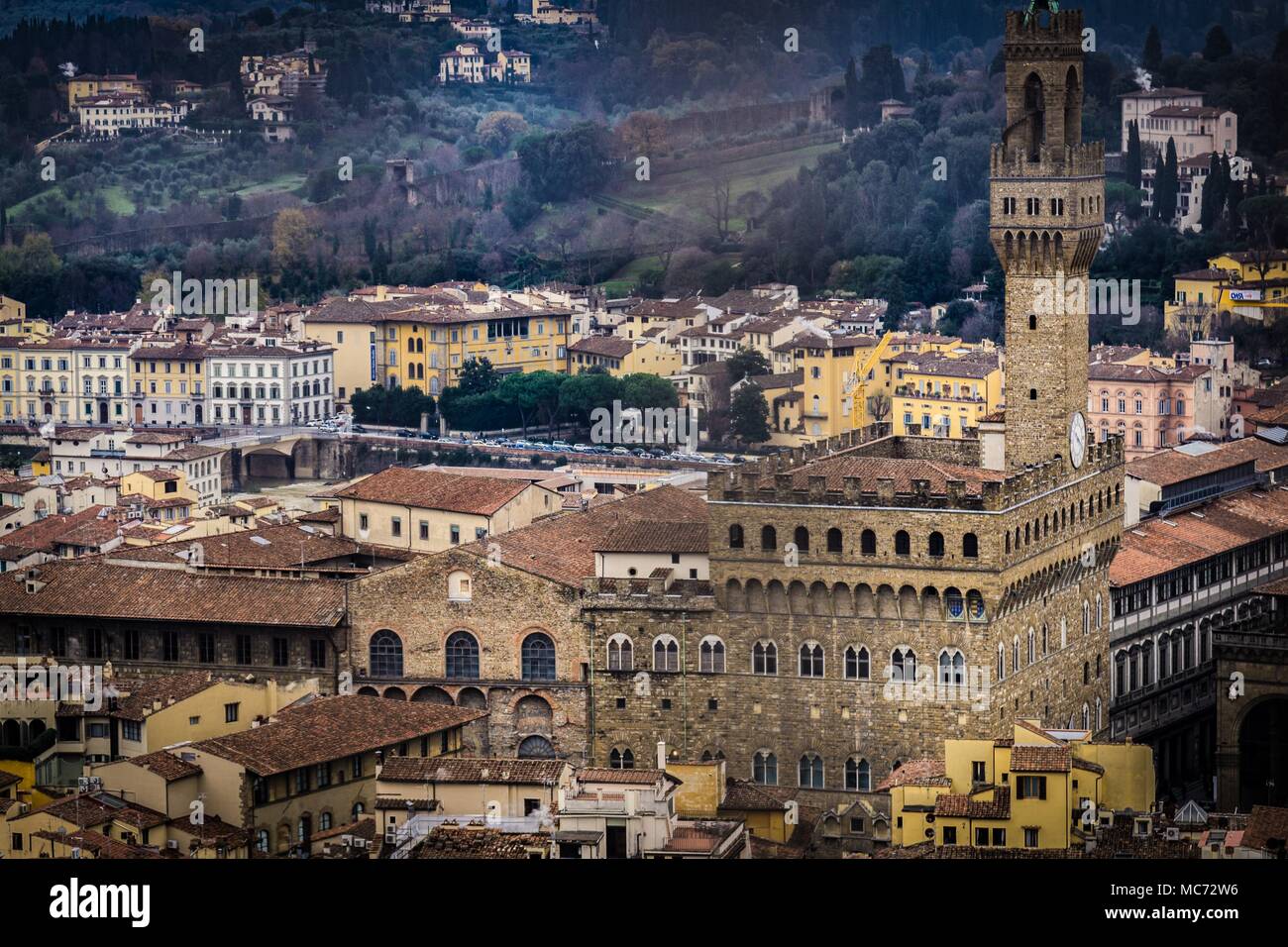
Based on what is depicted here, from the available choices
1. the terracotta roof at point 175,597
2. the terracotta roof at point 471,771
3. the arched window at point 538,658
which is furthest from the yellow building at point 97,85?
the terracotta roof at point 471,771

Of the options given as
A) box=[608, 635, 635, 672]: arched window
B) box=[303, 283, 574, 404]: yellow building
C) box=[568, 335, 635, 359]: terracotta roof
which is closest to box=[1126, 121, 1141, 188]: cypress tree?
box=[568, 335, 635, 359]: terracotta roof

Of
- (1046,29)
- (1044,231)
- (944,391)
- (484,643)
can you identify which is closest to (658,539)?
(484,643)

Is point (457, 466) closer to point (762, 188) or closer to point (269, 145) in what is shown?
point (762, 188)

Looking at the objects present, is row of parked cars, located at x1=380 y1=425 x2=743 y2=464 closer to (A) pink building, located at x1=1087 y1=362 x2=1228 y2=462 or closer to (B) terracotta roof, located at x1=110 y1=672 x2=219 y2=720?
(A) pink building, located at x1=1087 y1=362 x2=1228 y2=462

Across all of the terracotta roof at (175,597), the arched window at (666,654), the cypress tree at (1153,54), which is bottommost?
the arched window at (666,654)

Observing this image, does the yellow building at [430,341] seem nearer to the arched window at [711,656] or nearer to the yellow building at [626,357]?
the yellow building at [626,357]

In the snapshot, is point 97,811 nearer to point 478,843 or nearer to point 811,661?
point 478,843
